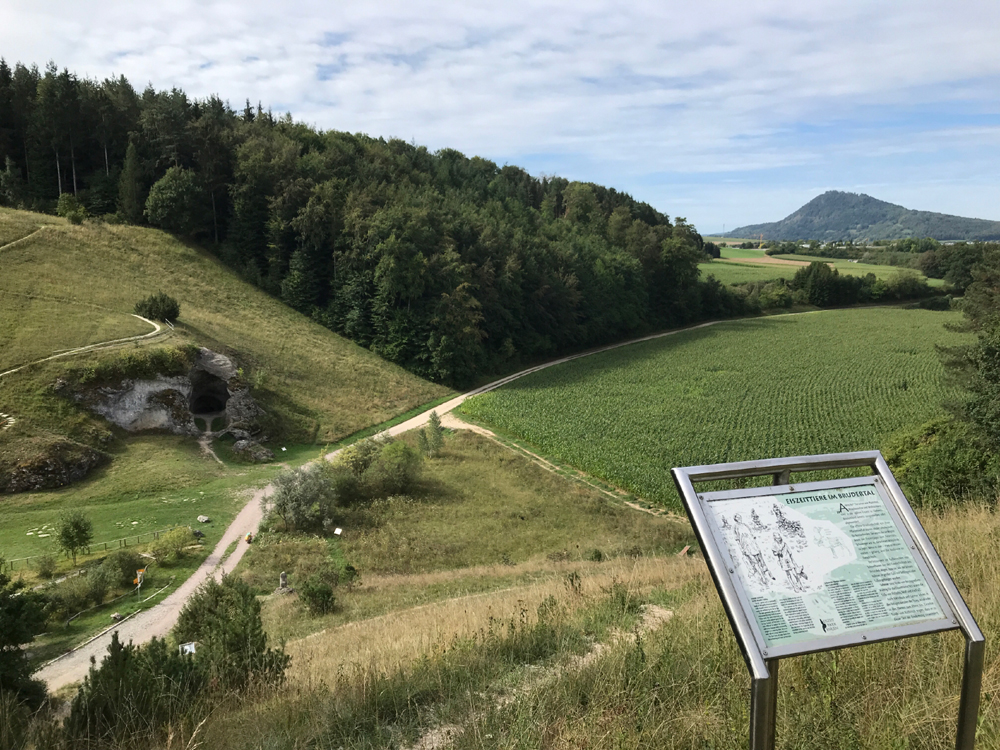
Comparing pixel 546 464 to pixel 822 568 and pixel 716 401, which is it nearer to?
pixel 716 401

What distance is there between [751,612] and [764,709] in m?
0.49

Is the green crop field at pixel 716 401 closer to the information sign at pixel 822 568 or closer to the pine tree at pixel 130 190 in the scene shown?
the information sign at pixel 822 568

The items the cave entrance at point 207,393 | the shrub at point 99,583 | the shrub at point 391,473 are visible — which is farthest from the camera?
the cave entrance at point 207,393

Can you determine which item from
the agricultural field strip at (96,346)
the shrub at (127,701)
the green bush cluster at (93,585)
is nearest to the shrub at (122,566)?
the green bush cluster at (93,585)

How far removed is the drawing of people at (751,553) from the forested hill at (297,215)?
146 feet

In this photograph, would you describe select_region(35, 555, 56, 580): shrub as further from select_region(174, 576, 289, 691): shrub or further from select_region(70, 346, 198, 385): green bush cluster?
select_region(70, 346, 198, 385): green bush cluster

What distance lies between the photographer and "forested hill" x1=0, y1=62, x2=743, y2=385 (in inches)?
1927

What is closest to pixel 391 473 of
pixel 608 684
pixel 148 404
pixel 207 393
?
pixel 148 404

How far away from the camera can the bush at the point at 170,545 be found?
A: 18.6 metres

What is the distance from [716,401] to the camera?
135 ft

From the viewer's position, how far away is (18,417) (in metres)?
24.7

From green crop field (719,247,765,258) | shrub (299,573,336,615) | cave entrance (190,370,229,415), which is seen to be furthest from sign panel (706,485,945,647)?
green crop field (719,247,765,258)

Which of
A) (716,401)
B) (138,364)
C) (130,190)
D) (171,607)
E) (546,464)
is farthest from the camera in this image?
(130,190)

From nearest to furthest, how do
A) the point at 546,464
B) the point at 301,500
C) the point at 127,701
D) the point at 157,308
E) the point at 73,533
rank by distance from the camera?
1. the point at 127,701
2. the point at 73,533
3. the point at 301,500
4. the point at 546,464
5. the point at 157,308
